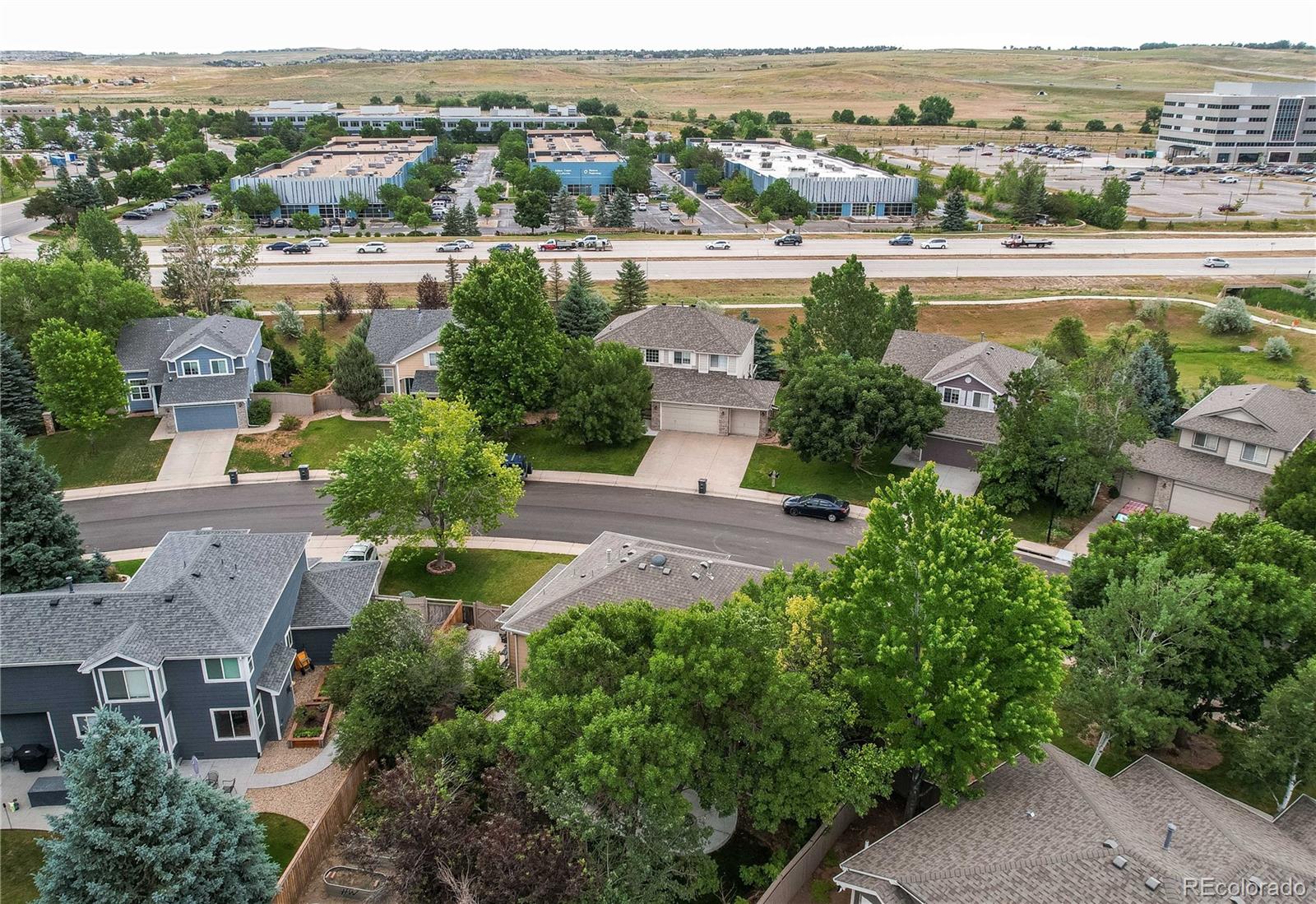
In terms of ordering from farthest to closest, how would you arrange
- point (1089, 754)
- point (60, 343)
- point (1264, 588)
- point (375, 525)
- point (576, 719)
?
point (60, 343), point (375, 525), point (1089, 754), point (1264, 588), point (576, 719)

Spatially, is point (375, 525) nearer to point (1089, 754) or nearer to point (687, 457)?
point (687, 457)

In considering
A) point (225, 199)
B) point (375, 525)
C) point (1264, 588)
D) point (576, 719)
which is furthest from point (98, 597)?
point (225, 199)

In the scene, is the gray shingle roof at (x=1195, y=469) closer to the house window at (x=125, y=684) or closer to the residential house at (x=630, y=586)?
the residential house at (x=630, y=586)

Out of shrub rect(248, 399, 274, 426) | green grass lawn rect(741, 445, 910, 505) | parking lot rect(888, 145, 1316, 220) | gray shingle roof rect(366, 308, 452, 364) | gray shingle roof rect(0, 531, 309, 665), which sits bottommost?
green grass lawn rect(741, 445, 910, 505)

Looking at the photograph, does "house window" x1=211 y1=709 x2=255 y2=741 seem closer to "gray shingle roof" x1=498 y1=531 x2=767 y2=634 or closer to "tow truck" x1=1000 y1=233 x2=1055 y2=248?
"gray shingle roof" x1=498 y1=531 x2=767 y2=634

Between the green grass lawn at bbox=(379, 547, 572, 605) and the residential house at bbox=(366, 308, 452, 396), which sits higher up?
the residential house at bbox=(366, 308, 452, 396)

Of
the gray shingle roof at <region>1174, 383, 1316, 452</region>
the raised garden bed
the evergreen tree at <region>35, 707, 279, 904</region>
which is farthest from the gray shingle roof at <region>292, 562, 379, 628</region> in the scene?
the gray shingle roof at <region>1174, 383, 1316, 452</region>

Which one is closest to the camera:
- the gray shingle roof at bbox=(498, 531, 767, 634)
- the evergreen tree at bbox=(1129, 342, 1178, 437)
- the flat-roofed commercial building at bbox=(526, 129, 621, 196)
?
the gray shingle roof at bbox=(498, 531, 767, 634)
